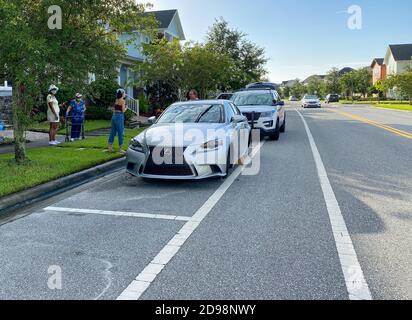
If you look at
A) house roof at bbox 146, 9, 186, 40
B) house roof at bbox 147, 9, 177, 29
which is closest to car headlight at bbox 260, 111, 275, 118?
house roof at bbox 146, 9, 186, 40

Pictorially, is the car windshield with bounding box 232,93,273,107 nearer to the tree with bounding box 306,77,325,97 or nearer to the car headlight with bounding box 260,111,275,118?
the car headlight with bounding box 260,111,275,118

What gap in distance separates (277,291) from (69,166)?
19.1 ft

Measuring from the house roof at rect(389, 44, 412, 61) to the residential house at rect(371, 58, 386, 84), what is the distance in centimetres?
625

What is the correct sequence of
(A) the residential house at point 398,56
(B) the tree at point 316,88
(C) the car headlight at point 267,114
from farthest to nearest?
1. (B) the tree at point 316,88
2. (A) the residential house at point 398,56
3. (C) the car headlight at point 267,114

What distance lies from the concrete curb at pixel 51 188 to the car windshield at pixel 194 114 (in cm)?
157

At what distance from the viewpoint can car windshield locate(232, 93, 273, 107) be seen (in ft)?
48.1

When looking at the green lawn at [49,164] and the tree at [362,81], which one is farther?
the tree at [362,81]

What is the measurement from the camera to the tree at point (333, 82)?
290ft

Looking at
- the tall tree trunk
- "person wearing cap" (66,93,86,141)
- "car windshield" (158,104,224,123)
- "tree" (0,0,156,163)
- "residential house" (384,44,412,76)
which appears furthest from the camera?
"residential house" (384,44,412,76)

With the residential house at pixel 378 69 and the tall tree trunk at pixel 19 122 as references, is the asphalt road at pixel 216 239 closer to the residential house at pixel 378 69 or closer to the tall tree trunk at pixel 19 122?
the tall tree trunk at pixel 19 122

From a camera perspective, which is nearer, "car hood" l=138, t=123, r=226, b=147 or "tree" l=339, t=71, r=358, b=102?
"car hood" l=138, t=123, r=226, b=147

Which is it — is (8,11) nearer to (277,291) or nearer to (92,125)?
(277,291)

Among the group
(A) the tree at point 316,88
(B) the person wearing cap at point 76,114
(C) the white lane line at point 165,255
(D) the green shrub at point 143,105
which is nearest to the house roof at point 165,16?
(D) the green shrub at point 143,105
